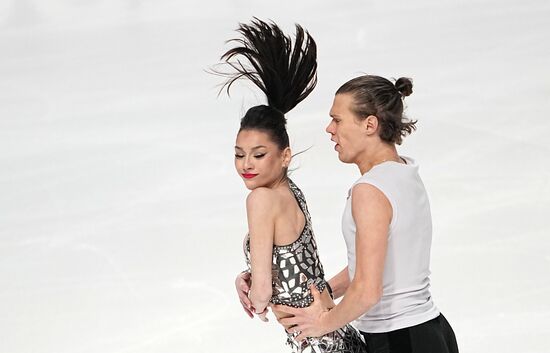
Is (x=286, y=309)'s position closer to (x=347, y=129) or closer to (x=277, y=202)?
(x=277, y=202)

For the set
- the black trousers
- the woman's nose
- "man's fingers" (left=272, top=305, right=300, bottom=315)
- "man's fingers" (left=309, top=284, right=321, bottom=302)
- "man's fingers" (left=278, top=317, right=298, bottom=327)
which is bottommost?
the black trousers

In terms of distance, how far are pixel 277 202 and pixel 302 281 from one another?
24 centimetres

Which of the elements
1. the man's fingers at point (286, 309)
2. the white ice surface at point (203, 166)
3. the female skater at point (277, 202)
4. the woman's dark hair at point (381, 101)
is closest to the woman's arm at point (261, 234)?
the female skater at point (277, 202)

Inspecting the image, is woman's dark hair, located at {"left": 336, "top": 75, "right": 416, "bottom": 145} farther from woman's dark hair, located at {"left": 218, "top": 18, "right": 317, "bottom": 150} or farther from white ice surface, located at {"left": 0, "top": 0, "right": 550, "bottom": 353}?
white ice surface, located at {"left": 0, "top": 0, "right": 550, "bottom": 353}

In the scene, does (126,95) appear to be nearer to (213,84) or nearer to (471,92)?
(213,84)

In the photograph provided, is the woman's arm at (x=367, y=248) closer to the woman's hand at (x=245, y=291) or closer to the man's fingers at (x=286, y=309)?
the man's fingers at (x=286, y=309)

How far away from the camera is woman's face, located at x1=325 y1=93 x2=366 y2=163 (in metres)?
2.64

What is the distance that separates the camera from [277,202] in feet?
8.65

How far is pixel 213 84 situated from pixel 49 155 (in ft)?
5.61

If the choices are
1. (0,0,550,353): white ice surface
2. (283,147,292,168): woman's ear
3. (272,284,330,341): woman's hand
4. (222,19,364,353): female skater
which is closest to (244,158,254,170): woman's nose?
(222,19,364,353): female skater

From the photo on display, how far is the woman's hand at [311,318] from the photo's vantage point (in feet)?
8.76

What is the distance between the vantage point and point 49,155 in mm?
6531

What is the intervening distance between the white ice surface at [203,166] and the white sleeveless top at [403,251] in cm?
156

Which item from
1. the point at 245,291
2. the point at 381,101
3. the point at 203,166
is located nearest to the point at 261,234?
the point at 245,291
